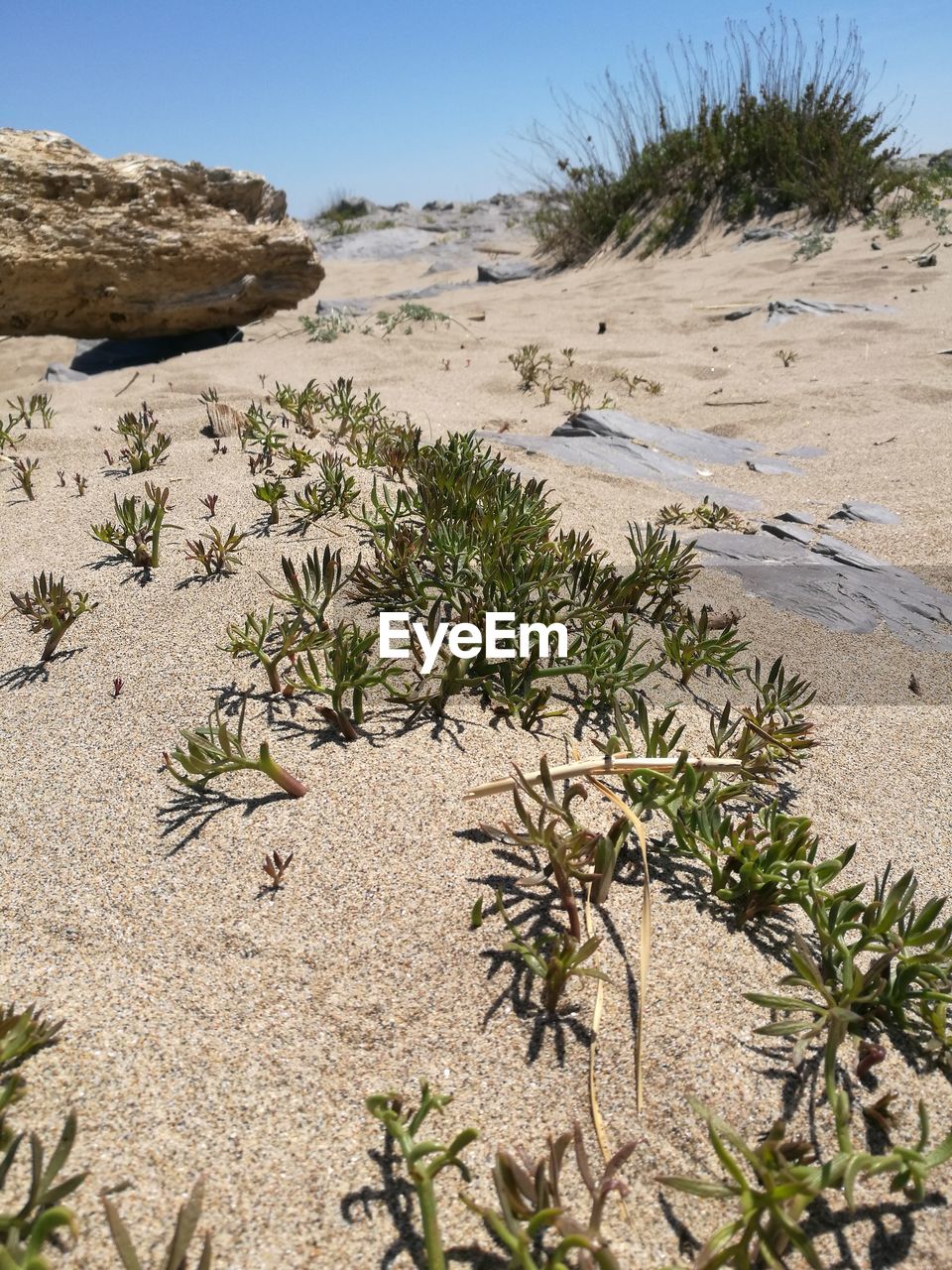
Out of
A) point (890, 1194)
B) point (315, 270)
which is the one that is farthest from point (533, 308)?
point (890, 1194)

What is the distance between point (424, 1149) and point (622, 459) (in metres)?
3.57

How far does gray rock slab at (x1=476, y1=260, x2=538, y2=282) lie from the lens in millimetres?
11125

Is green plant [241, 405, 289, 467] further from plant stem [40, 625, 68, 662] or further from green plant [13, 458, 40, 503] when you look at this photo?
plant stem [40, 625, 68, 662]

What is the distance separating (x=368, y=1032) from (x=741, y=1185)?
0.58 m

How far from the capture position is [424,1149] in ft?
3.74

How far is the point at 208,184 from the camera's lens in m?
6.21

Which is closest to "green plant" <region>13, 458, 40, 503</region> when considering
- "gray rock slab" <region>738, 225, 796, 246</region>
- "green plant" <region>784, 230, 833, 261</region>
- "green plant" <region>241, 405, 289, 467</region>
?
"green plant" <region>241, 405, 289, 467</region>

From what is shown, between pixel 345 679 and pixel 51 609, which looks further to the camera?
pixel 51 609

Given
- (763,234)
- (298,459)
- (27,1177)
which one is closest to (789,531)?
(298,459)

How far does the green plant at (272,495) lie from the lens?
9.75ft

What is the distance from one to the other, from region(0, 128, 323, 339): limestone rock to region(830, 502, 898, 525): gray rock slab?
4815 mm

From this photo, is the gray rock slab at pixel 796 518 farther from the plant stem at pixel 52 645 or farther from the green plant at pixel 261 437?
the plant stem at pixel 52 645

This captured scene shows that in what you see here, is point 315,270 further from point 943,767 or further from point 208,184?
point 943,767

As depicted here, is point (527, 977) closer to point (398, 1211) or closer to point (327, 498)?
point (398, 1211)
